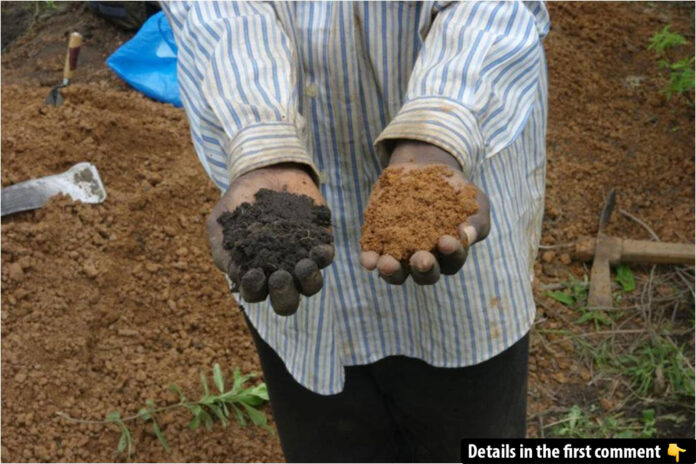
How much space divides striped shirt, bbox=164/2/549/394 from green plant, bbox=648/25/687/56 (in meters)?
2.06

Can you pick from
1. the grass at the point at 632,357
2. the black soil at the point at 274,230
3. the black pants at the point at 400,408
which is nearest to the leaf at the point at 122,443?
the black pants at the point at 400,408

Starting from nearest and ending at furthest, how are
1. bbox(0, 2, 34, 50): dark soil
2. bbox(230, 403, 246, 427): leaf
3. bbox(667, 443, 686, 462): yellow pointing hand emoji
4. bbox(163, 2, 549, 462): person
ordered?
bbox(163, 2, 549, 462): person, bbox(667, 443, 686, 462): yellow pointing hand emoji, bbox(230, 403, 246, 427): leaf, bbox(0, 2, 34, 50): dark soil

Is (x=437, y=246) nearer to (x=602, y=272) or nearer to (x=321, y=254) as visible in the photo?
(x=321, y=254)

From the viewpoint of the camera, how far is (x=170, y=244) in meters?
3.17

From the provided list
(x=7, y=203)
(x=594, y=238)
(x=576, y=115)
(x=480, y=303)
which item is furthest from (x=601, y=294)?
(x=7, y=203)

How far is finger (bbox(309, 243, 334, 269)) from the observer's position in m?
1.29

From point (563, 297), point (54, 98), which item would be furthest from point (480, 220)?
point (54, 98)

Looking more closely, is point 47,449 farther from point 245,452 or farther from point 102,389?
point 245,452

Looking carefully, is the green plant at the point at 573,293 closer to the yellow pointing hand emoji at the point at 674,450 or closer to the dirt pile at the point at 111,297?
the yellow pointing hand emoji at the point at 674,450

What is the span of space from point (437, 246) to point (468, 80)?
27cm

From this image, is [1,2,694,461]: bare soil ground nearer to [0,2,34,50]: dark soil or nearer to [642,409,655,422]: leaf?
[642,409,655,422]: leaf

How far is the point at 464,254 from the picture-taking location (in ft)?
4.25

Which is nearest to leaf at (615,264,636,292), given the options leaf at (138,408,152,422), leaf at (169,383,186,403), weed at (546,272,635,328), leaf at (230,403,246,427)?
weed at (546,272,635,328)

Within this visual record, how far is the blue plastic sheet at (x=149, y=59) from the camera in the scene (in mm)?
3912
